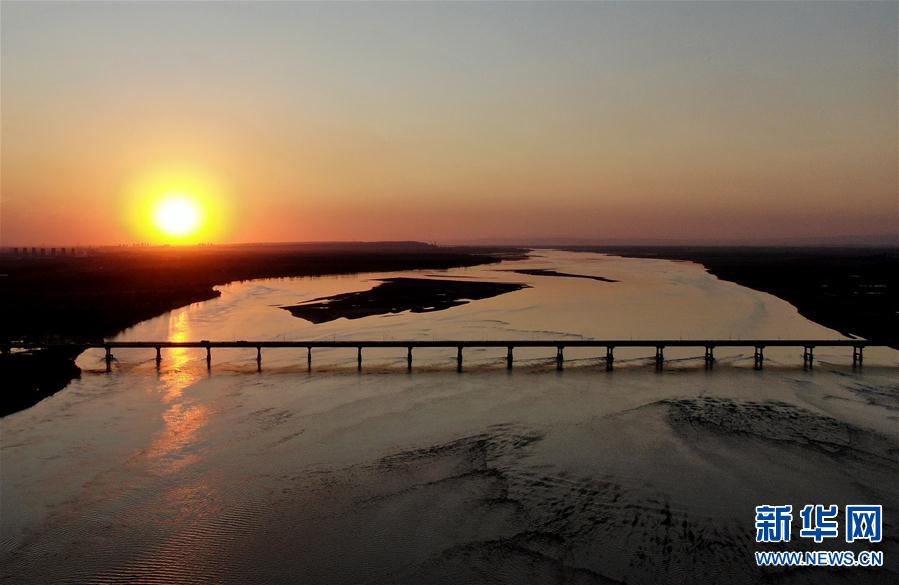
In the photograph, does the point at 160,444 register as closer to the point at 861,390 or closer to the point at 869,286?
the point at 861,390

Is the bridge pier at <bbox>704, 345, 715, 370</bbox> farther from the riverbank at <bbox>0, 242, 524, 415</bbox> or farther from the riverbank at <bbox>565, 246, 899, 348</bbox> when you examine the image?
the riverbank at <bbox>0, 242, 524, 415</bbox>

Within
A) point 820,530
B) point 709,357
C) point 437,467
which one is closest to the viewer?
point 820,530

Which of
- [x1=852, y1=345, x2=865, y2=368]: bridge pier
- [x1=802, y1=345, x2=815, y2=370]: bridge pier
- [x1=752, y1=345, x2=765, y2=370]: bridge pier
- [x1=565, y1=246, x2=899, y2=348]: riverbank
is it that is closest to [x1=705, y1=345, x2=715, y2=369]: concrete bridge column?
[x1=752, y1=345, x2=765, y2=370]: bridge pier

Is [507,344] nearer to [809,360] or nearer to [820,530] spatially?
[809,360]

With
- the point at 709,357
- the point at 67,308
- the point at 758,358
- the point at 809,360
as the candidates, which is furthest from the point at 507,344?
the point at 67,308

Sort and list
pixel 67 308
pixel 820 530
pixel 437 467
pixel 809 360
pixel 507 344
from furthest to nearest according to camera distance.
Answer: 1. pixel 67 308
2. pixel 809 360
3. pixel 507 344
4. pixel 437 467
5. pixel 820 530

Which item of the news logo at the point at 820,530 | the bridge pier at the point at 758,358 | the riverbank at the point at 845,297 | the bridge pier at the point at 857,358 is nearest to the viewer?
the news logo at the point at 820,530

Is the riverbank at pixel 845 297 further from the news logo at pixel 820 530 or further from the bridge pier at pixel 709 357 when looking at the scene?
the news logo at pixel 820 530

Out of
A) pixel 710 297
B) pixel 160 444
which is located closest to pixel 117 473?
pixel 160 444

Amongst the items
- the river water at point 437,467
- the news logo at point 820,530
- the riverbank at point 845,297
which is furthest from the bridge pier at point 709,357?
the news logo at point 820,530

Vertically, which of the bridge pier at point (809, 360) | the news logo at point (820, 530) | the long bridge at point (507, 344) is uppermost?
the long bridge at point (507, 344)
